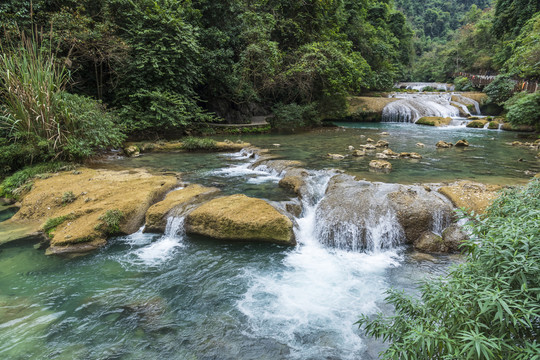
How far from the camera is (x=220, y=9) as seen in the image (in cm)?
1594

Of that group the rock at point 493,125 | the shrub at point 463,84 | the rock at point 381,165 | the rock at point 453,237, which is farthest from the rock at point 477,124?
the rock at point 453,237

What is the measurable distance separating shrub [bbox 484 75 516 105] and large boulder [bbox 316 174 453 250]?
793 inches

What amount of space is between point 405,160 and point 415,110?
13.7 metres

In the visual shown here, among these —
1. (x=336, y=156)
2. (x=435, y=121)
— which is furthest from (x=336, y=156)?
(x=435, y=121)

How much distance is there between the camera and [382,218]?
5.43 meters

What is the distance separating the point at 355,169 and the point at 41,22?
13.0 metres

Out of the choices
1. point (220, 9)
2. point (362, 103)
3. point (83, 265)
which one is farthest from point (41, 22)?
point (362, 103)

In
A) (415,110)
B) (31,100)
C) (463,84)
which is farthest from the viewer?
(463,84)

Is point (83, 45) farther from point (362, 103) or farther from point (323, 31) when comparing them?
point (362, 103)

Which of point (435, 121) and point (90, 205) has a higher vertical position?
point (435, 121)

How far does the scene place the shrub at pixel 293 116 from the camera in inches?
679

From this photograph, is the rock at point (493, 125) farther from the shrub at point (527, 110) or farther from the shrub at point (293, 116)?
the shrub at point (293, 116)

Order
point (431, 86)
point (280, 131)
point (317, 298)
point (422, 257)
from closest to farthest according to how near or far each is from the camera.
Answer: point (317, 298) < point (422, 257) < point (280, 131) < point (431, 86)

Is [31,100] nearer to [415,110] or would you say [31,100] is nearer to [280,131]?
[280,131]
